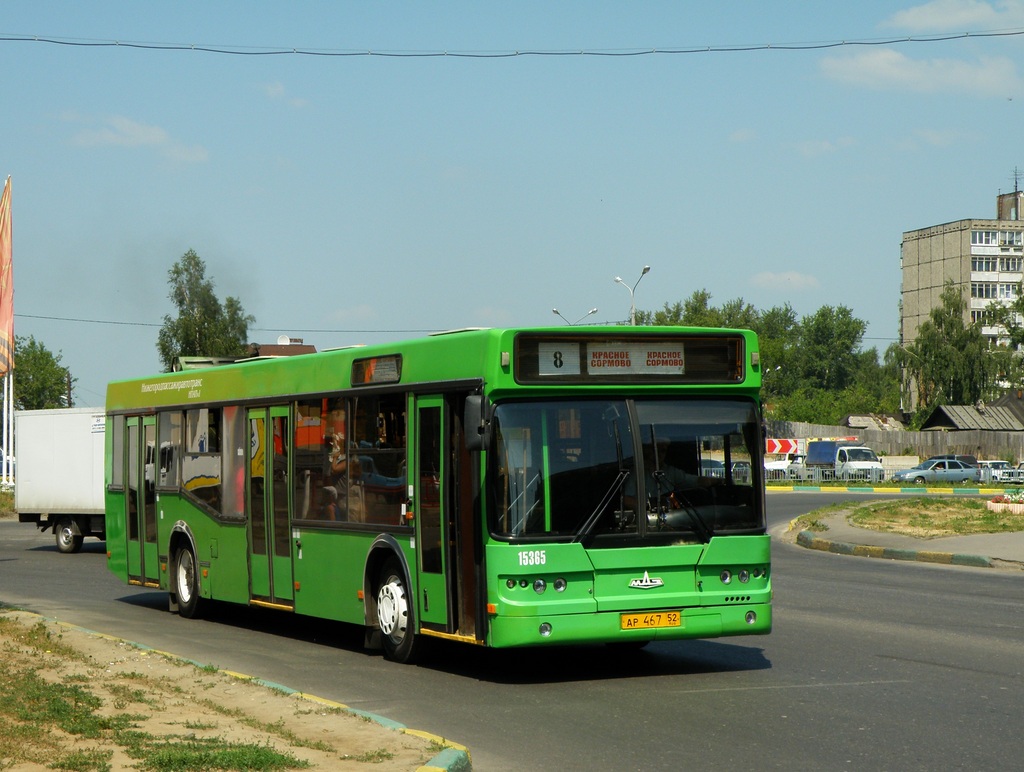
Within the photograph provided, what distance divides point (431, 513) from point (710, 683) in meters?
2.57

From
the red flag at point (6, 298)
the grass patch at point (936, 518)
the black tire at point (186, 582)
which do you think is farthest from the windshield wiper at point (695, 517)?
the grass patch at point (936, 518)

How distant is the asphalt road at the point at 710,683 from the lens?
25.5 feet

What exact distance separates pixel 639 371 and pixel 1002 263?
12365 cm

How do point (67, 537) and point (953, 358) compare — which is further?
point (953, 358)

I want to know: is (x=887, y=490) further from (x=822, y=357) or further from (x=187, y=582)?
(x=822, y=357)

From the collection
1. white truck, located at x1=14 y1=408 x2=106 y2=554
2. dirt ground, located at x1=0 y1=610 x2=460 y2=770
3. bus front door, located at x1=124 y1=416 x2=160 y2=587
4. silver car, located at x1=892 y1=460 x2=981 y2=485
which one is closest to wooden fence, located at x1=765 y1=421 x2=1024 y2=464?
silver car, located at x1=892 y1=460 x2=981 y2=485

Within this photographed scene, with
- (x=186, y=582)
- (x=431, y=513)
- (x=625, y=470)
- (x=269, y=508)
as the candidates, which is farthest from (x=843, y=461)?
(x=625, y=470)

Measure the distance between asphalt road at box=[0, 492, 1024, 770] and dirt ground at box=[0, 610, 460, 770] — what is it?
610mm

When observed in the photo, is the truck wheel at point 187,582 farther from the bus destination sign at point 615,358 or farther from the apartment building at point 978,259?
the apartment building at point 978,259

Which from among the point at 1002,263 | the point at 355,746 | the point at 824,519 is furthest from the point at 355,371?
the point at 1002,263

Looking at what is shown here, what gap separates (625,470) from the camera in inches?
405

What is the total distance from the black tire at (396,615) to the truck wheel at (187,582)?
458 cm

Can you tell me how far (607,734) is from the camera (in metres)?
8.27

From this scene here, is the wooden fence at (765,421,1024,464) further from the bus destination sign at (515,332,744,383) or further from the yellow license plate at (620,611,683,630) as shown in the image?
the yellow license plate at (620,611,683,630)
